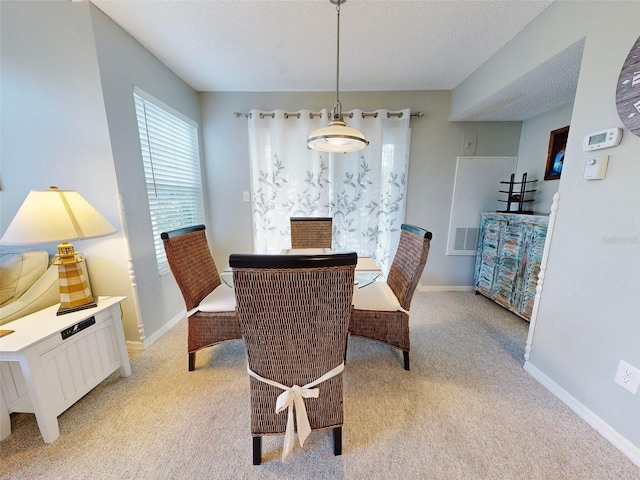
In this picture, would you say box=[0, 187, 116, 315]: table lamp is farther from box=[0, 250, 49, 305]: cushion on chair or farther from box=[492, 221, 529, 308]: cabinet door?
box=[492, 221, 529, 308]: cabinet door

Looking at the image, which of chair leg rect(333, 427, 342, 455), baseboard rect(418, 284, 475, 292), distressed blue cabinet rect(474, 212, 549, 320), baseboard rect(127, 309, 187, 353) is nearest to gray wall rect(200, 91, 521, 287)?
baseboard rect(418, 284, 475, 292)

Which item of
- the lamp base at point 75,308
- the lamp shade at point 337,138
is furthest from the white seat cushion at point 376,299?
the lamp base at point 75,308

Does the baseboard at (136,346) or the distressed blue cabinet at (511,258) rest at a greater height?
the distressed blue cabinet at (511,258)

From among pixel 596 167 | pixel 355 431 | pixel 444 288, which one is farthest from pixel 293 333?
pixel 444 288

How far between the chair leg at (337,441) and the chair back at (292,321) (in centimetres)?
12

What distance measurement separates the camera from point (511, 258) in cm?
235

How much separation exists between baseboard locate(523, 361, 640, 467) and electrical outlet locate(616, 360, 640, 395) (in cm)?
25

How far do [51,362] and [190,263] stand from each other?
31.0 inches

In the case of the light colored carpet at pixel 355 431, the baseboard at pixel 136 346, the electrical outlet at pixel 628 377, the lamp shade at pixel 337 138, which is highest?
the lamp shade at pixel 337 138

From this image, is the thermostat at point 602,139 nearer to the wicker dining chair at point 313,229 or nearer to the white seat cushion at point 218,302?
the wicker dining chair at point 313,229

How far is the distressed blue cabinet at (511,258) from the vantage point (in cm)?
210

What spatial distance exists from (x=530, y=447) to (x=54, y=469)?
7.34ft

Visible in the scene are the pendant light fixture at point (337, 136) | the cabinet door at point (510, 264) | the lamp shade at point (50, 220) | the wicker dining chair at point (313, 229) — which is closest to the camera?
the lamp shade at point (50, 220)

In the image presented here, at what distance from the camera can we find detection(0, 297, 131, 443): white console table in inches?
43.0
